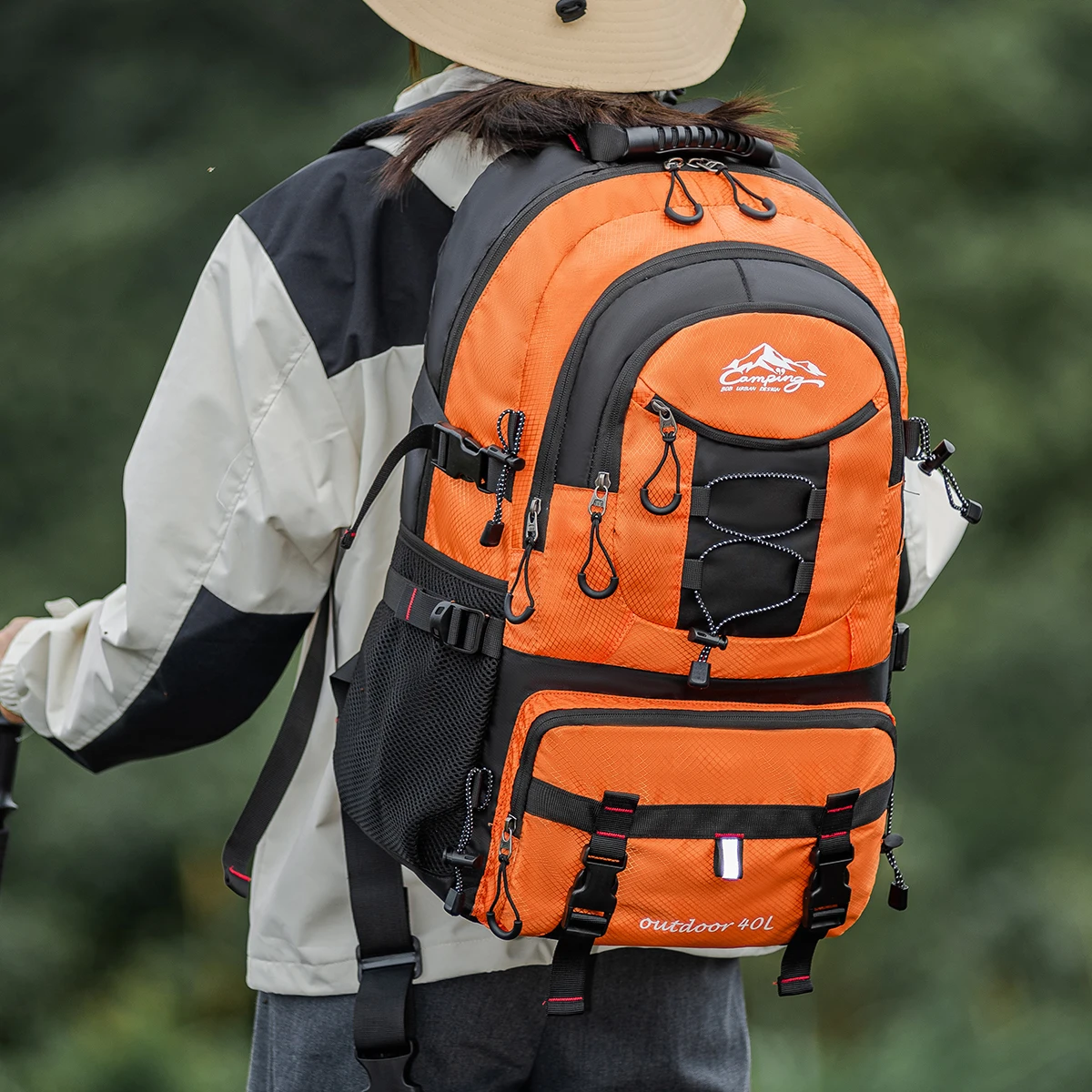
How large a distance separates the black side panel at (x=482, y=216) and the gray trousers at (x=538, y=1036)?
613 millimetres

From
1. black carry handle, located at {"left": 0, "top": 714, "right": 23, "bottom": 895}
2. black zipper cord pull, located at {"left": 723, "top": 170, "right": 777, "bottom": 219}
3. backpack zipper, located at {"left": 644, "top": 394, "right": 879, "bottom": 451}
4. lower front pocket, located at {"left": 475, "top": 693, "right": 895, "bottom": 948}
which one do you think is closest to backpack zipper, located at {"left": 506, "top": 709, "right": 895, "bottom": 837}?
lower front pocket, located at {"left": 475, "top": 693, "right": 895, "bottom": 948}

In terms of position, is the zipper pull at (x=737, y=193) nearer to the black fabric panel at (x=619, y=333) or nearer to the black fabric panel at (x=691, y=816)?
the black fabric panel at (x=619, y=333)

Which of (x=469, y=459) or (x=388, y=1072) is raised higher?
(x=469, y=459)

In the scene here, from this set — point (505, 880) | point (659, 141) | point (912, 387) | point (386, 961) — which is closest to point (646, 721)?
point (505, 880)

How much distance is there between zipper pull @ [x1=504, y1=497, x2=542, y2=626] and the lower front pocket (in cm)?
7

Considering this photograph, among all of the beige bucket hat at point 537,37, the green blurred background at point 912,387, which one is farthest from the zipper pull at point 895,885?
the green blurred background at point 912,387

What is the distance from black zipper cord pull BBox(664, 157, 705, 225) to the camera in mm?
1167

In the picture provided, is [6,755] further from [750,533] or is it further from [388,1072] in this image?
[750,533]

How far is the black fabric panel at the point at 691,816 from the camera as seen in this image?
3.74ft

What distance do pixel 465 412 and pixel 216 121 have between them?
380 cm

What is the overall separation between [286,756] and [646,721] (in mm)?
435

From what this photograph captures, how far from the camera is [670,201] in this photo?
1179 mm

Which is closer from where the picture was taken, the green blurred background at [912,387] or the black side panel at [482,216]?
the black side panel at [482,216]

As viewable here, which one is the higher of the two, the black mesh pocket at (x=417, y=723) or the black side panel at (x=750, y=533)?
the black side panel at (x=750, y=533)
